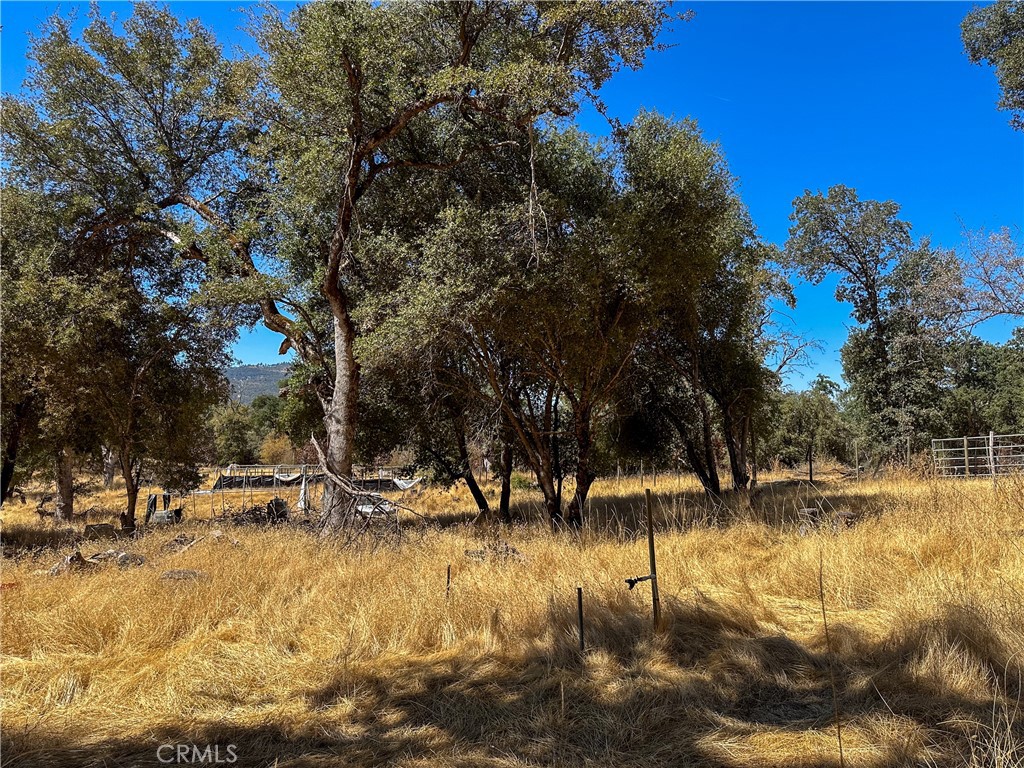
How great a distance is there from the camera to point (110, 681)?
4.08 m

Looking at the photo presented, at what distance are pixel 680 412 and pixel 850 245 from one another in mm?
13466

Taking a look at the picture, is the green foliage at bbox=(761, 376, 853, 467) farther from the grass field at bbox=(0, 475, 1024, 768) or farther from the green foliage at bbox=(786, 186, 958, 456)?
the grass field at bbox=(0, 475, 1024, 768)

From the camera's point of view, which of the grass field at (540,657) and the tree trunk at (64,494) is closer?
the grass field at (540,657)

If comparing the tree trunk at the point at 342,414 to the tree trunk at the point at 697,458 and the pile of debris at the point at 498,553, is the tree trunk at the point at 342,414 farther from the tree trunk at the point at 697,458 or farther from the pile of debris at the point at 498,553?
the tree trunk at the point at 697,458

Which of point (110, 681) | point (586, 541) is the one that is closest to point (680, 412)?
point (586, 541)

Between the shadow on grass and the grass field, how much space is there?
0.02m

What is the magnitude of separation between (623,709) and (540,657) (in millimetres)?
964

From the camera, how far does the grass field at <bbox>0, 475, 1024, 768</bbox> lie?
10.3 ft

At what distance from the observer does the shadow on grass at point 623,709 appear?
119 inches

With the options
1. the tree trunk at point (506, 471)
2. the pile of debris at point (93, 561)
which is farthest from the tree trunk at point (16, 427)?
the tree trunk at point (506, 471)

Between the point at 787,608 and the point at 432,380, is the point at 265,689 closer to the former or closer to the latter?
the point at 787,608

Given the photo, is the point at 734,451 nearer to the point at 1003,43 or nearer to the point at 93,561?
the point at 1003,43

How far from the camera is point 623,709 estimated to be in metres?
3.53

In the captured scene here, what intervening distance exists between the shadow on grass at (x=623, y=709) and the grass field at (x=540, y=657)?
0.05 feet
